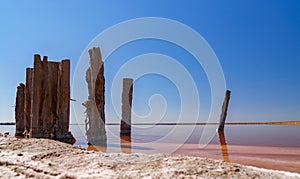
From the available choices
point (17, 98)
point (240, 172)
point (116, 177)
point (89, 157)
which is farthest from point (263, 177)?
point (17, 98)

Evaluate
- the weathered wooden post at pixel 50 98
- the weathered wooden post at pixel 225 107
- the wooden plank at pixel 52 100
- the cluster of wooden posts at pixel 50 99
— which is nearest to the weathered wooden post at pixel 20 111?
the cluster of wooden posts at pixel 50 99

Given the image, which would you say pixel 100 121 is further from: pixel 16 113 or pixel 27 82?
pixel 16 113

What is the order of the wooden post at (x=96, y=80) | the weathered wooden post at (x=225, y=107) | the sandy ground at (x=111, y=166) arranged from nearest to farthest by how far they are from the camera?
the sandy ground at (x=111, y=166)
the wooden post at (x=96, y=80)
the weathered wooden post at (x=225, y=107)

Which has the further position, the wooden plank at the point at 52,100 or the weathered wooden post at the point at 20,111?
the weathered wooden post at the point at 20,111

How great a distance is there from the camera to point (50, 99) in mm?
9883

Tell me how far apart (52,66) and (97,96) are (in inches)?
78.9

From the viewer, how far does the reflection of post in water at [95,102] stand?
10211 millimetres

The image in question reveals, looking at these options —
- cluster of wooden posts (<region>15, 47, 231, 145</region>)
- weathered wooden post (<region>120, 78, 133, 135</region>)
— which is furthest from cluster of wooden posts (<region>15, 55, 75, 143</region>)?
weathered wooden post (<region>120, 78, 133, 135</region>)

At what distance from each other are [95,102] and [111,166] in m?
8.03

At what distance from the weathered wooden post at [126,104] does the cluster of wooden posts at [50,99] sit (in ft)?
15.1

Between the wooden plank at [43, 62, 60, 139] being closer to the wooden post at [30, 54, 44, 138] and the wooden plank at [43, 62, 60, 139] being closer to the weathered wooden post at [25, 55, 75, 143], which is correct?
the weathered wooden post at [25, 55, 75, 143]

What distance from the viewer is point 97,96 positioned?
10.6 metres

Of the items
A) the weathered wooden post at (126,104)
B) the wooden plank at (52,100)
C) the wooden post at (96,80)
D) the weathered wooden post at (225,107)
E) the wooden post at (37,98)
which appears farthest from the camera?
the weathered wooden post at (225,107)

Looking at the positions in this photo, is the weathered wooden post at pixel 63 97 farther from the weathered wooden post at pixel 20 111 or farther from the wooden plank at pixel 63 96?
the weathered wooden post at pixel 20 111
